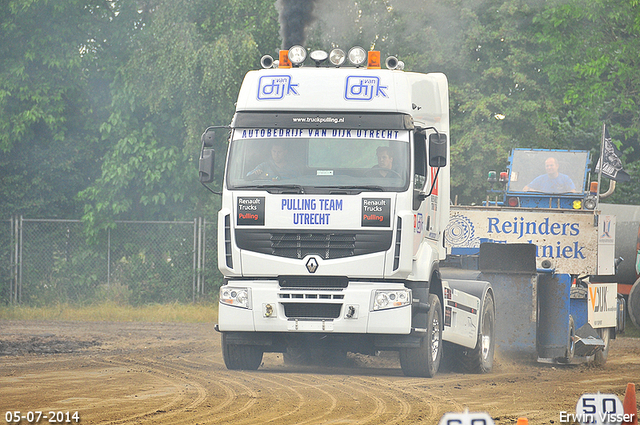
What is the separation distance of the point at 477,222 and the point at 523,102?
11531mm

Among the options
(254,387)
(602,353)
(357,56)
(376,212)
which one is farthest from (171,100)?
(254,387)

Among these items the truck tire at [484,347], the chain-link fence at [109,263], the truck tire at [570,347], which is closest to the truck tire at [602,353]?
the truck tire at [570,347]

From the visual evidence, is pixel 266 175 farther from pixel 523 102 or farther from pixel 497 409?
pixel 523 102

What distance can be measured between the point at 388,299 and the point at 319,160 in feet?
5.95

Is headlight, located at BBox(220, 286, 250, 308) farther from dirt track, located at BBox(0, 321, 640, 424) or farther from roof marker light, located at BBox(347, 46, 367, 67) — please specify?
roof marker light, located at BBox(347, 46, 367, 67)

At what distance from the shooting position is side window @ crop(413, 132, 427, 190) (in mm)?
11500

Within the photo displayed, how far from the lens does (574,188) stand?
1859cm

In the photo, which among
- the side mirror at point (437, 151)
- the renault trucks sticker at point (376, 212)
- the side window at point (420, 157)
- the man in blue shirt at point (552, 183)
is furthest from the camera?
the man in blue shirt at point (552, 183)

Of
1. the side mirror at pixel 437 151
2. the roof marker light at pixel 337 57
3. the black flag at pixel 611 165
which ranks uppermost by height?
the roof marker light at pixel 337 57

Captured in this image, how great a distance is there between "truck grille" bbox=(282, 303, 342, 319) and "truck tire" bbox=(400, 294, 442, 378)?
104 cm

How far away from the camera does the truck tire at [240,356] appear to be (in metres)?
12.1

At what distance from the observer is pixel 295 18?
55.8 ft

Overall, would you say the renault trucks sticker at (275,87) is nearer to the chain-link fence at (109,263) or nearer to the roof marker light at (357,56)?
the roof marker light at (357,56)

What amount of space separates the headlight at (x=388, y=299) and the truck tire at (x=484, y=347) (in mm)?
2595
